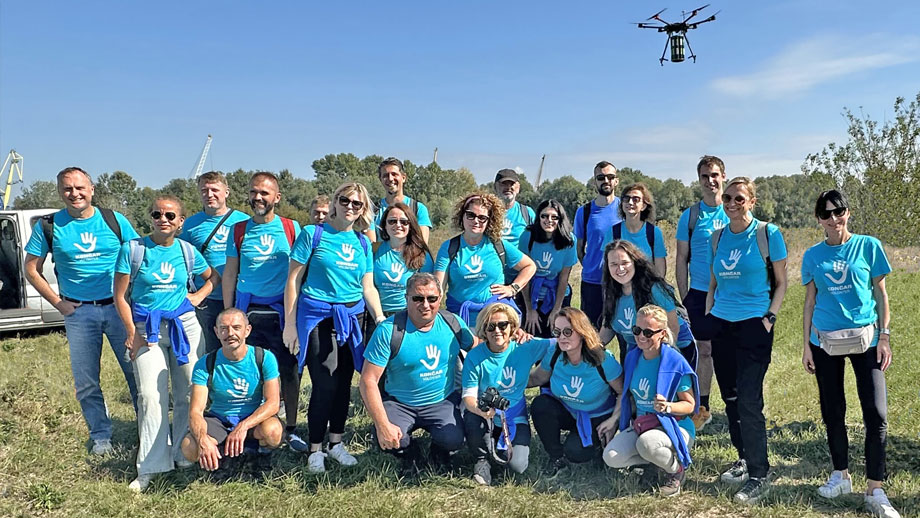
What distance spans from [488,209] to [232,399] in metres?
2.31

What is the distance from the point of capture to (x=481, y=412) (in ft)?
14.8

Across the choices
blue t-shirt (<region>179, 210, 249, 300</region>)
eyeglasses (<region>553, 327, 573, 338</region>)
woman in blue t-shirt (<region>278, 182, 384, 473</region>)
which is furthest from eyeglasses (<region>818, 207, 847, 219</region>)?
blue t-shirt (<region>179, 210, 249, 300</region>)

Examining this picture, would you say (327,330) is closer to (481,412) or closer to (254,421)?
(254,421)

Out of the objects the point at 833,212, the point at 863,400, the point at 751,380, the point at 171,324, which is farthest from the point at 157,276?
the point at 863,400

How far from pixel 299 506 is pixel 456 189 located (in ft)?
155

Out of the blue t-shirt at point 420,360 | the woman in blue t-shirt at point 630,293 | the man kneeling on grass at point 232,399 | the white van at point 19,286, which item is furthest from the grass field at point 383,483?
the white van at point 19,286

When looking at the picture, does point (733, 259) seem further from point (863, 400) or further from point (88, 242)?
point (88, 242)

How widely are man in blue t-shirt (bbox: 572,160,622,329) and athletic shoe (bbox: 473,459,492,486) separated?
1675mm

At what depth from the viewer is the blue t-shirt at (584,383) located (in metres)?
4.54

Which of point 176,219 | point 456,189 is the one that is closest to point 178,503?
point 176,219

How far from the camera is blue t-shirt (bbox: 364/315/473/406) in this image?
4.43 meters

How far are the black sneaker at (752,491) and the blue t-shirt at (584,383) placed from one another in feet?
3.20

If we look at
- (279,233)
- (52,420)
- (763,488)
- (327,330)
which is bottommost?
(763,488)

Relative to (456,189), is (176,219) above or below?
below
